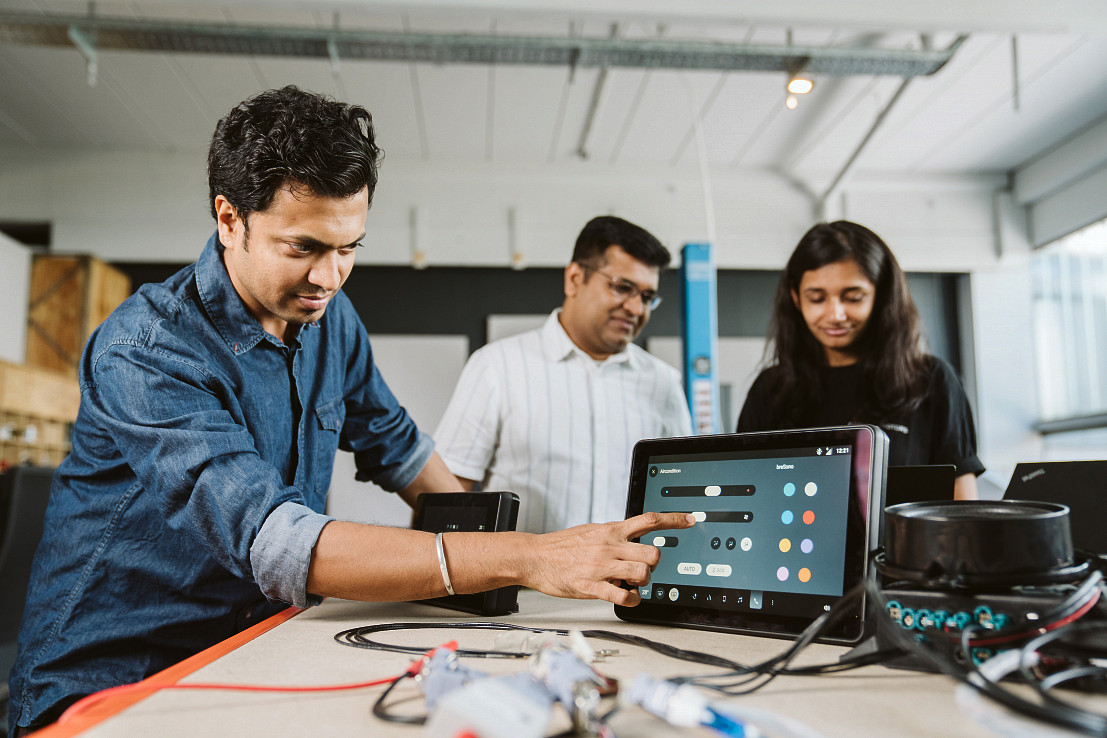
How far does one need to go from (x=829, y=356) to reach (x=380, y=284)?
369 centimetres

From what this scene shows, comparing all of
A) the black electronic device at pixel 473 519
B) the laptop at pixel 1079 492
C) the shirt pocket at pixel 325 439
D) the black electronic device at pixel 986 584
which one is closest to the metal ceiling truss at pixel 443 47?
the shirt pocket at pixel 325 439

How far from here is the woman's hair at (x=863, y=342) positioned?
63.0 inches

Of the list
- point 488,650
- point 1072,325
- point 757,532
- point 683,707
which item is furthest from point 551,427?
point 1072,325

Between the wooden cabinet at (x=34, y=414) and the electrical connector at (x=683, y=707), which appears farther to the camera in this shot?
the wooden cabinet at (x=34, y=414)

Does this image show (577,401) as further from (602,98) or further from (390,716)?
(602,98)

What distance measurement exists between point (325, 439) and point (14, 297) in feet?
14.2

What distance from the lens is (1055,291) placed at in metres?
5.18

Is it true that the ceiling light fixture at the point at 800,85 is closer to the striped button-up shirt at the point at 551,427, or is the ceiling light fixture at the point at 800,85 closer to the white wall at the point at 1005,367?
the striped button-up shirt at the point at 551,427

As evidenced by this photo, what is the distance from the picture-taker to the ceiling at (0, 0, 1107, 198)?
146 inches

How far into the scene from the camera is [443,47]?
335 centimetres

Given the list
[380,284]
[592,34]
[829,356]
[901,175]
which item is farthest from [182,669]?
[901,175]

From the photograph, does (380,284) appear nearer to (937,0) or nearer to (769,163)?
(769,163)

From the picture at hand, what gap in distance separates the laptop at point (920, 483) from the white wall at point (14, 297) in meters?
4.84

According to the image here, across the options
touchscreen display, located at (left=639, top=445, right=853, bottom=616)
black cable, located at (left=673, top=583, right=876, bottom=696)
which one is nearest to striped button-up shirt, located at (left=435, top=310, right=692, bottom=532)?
touchscreen display, located at (left=639, top=445, right=853, bottom=616)
